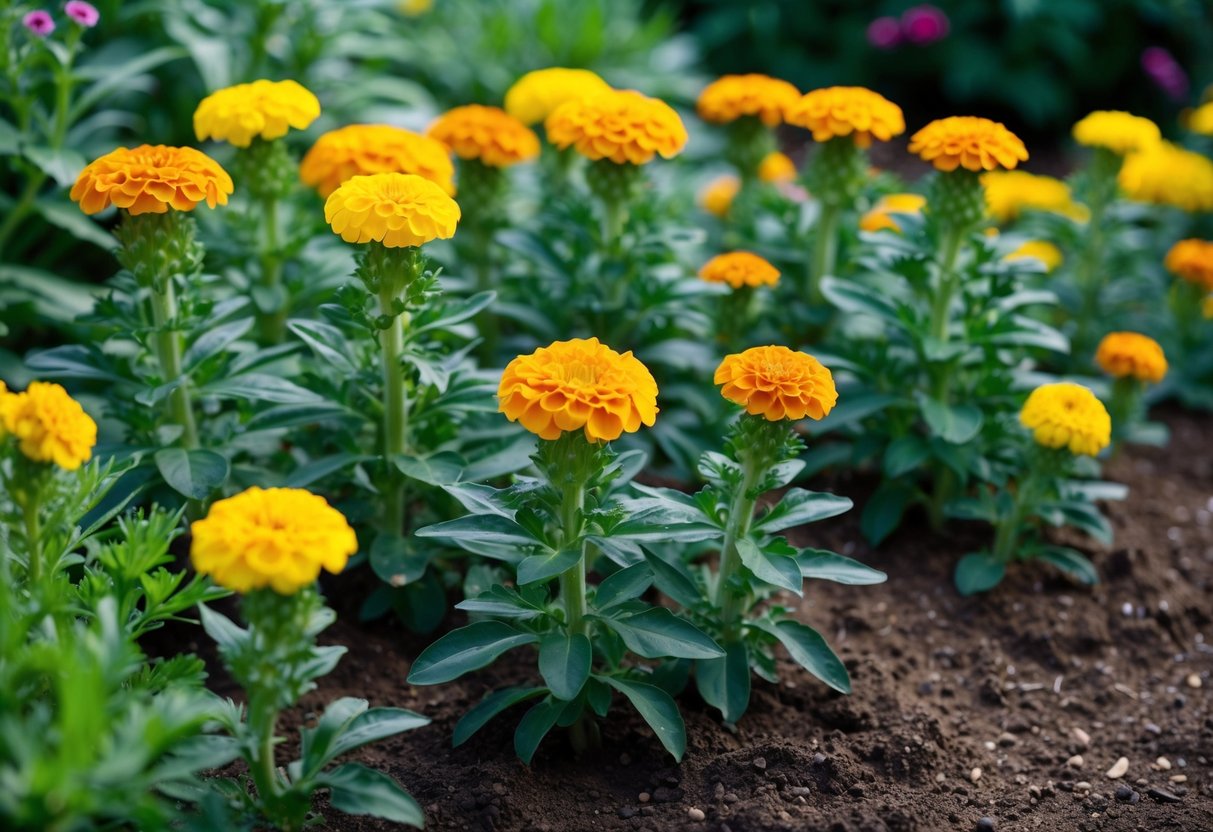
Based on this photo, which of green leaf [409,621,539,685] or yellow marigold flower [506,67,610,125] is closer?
green leaf [409,621,539,685]

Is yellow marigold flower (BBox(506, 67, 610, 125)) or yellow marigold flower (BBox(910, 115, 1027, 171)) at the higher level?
yellow marigold flower (BBox(910, 115, 1027, 171))

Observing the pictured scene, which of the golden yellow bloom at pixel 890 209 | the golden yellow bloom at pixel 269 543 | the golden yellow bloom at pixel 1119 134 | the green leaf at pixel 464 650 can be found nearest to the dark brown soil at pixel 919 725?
the green leaf at pixel 464 650

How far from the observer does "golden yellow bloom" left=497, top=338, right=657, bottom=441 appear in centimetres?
219

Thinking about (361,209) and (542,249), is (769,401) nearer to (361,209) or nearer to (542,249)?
→ (361,209)

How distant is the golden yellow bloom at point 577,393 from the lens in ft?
7.18

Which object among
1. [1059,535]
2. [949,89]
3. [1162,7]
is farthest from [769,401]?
[1162,7]

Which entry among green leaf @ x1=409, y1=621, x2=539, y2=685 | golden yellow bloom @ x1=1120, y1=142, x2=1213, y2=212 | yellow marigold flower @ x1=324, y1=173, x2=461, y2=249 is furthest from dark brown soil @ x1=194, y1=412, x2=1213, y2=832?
golden yellow bloom @ x1=1120, y1=142, x2=1213, y2=212

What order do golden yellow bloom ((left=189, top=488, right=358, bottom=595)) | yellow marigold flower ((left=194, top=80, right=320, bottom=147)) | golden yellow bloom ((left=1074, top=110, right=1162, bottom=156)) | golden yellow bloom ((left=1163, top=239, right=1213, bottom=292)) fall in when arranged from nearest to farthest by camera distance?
golden yellow bloom ((left=189, top=488, right=358, bottom=595)) < yellow marigold flower ((left=194, top=80, right=320, bottom=147)) < golden yellow bloom ((left=1074, top=110, right=1162, bottom=156)) < golden yellow bloom ((left=1163, top=239, right=1213, bottom=292))

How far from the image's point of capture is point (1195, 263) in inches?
160

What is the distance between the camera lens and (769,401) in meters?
2.36

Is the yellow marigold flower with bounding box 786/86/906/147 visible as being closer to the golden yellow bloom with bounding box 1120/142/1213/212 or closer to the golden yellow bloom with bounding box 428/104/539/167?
the golden yellow bloom with bounding box 428/104/539/167

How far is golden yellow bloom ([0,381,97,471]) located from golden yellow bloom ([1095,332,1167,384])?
2847 mm

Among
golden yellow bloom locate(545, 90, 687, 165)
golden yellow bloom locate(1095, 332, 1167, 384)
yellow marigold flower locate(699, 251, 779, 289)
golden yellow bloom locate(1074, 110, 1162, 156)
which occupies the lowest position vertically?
golden yellow bloom locate(1095, 332, 1167, 384)

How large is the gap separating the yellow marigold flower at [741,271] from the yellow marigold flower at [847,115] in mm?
386
